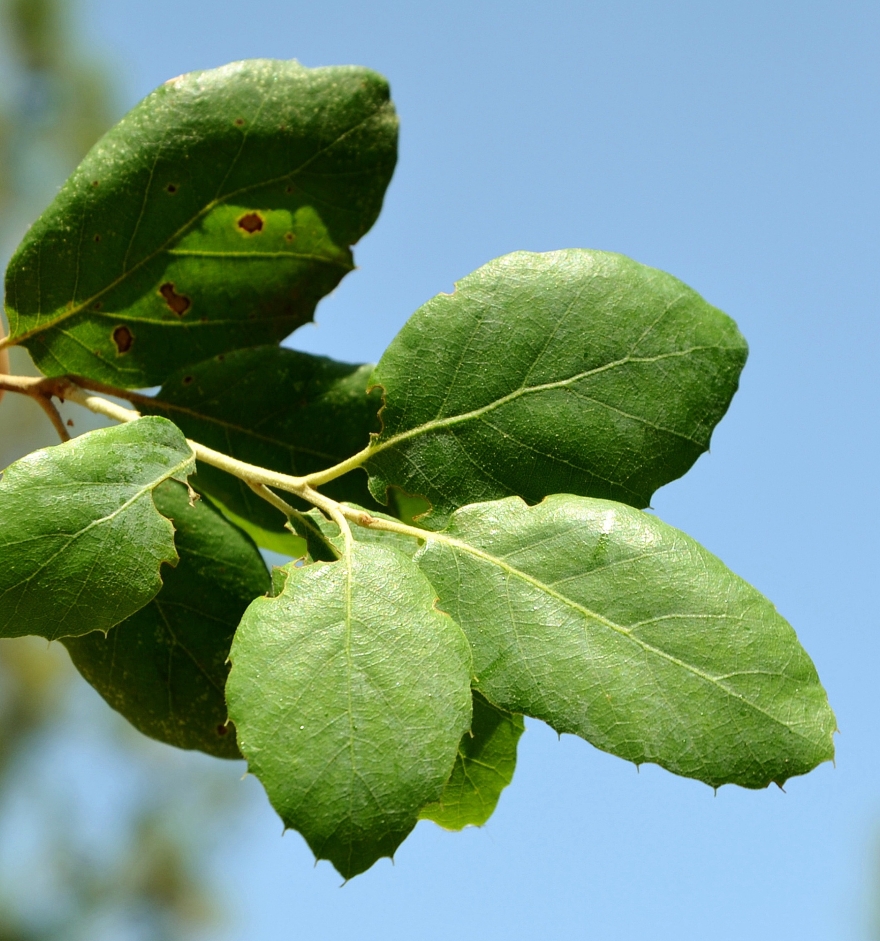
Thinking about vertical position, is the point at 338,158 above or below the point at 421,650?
above

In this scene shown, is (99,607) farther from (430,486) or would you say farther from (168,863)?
(168,863)

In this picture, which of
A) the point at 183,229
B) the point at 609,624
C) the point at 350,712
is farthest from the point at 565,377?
the point at 183,229

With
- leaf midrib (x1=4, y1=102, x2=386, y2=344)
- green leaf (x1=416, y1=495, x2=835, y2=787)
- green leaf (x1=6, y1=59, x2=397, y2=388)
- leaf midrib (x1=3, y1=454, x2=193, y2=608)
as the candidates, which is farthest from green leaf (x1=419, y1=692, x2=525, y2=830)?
leaf midrib (x1=4, y1=102, x2=386, y2=344)

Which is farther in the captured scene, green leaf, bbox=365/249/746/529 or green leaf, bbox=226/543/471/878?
green leaf, bbox=365/249/746/529

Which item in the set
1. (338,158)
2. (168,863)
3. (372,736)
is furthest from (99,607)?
(168,863)

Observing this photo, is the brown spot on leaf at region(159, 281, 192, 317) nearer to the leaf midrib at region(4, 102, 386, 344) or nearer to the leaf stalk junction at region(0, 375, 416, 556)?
the leaf midrib at region(4, 102, 386, 344)

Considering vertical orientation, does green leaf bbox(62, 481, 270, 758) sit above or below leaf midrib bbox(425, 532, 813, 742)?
below

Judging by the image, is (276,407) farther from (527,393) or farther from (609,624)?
(609,624)

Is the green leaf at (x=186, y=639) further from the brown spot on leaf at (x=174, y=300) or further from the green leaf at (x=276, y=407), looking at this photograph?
the brown spot on leaf at (x=174, y=300)
